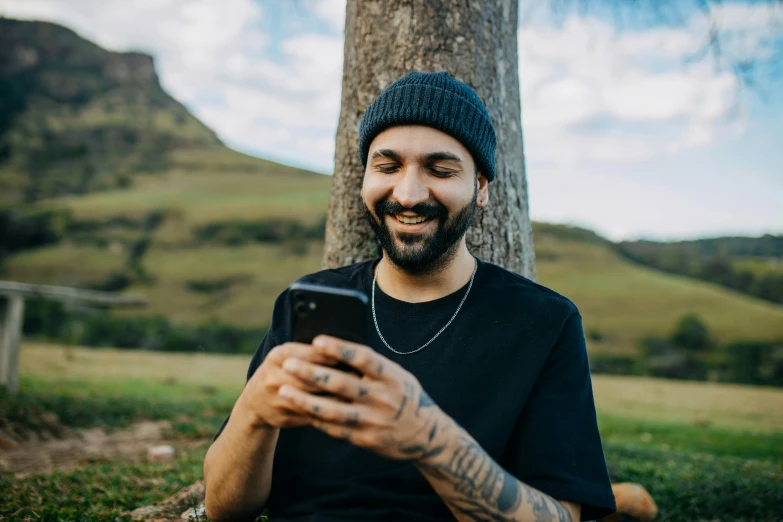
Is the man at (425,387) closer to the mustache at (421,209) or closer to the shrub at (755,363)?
the mustache at (421,209)

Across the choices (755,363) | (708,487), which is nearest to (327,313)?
(708,487)

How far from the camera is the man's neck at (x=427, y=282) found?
2500mm

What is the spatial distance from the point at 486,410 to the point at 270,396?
32.4 inches

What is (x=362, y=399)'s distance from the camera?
159cm

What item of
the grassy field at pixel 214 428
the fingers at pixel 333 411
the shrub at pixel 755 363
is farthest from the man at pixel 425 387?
the shrub at pixel 755 363

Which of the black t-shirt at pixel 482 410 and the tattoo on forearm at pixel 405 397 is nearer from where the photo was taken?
the tattoo on forearm at pixel 405 397

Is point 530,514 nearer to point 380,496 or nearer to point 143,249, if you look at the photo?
point 380,496

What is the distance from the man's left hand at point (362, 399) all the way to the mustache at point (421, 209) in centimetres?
93

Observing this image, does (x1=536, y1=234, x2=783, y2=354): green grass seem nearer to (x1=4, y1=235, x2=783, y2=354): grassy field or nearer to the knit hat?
(x1=4, y1=235, x2=783, y2=354): grassy field

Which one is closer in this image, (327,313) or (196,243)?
(327,313)

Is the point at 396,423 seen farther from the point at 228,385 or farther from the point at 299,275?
the point at 299,275

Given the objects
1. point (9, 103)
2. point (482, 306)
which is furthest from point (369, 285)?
point (9, 103)

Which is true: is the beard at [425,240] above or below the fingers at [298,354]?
A: above

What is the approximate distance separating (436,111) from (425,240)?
55cm
